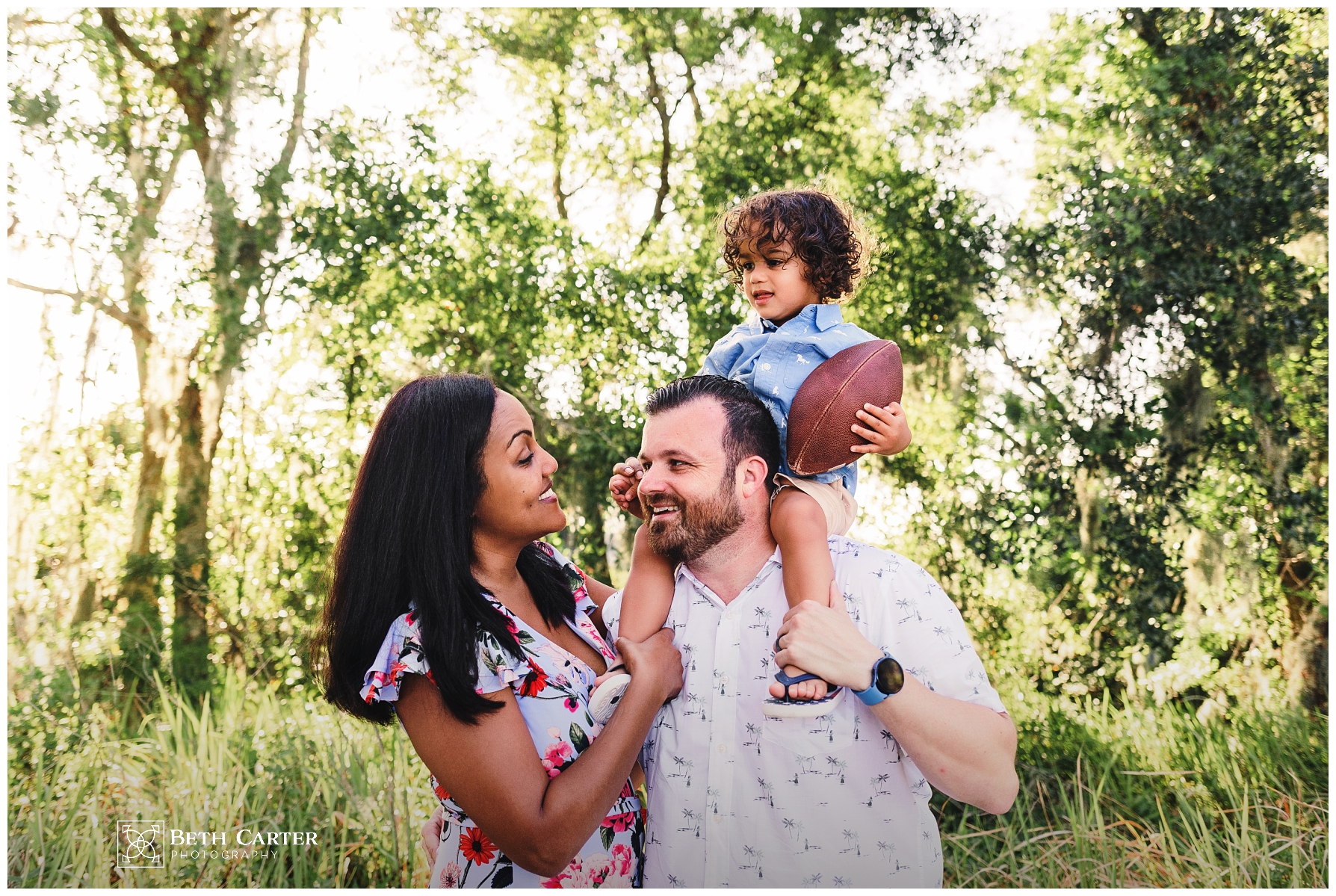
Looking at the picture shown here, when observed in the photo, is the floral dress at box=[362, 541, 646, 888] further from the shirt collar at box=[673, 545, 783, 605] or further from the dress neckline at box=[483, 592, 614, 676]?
the shirt collar at box=[673, 545, 783, 605]

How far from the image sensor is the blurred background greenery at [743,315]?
486cm

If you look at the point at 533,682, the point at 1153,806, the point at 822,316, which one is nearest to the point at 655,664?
the point at 533,682

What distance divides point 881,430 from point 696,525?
0.46 meters

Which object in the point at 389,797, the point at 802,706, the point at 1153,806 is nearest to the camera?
the point at 802,706

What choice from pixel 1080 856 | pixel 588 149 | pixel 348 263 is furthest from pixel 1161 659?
pixel 348 263

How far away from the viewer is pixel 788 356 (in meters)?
2.25

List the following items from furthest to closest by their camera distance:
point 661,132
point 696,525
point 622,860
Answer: point 661,132
point 696,525
point 622,860

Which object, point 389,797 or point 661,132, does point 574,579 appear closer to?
point 389,797

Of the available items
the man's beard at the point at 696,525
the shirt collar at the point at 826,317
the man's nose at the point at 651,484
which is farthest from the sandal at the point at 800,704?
the shirt collar at the point at 826,317

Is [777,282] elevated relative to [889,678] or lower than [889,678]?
elevated

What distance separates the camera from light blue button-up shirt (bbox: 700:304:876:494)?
222 centimetres

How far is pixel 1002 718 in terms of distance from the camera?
1855mm

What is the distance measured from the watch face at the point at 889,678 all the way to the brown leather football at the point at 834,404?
529 mm

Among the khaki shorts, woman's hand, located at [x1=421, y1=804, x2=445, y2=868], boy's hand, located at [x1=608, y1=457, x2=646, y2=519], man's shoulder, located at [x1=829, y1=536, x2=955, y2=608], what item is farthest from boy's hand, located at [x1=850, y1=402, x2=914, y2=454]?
woman's hand, located at [x1=421, y1=804, x2=445, y2=868]
